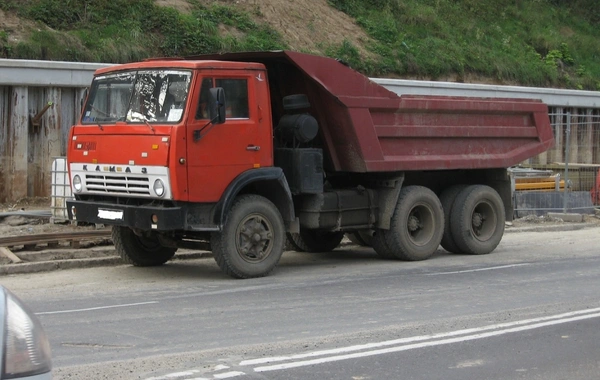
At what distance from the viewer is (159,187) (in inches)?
457

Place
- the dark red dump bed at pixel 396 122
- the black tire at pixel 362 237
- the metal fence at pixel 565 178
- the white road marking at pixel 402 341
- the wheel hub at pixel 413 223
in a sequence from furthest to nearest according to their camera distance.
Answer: the metal fence at pixel 565 178, the black tire at pixel 362 237, the wheel hub at pixel 413 223, the dark red dump bed at pixel 396 122, the white road marking at pixel 402 341

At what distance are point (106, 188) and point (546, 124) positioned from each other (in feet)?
25.3

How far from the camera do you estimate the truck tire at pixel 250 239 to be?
477 inches

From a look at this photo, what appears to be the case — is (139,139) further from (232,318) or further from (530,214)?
(530,214)

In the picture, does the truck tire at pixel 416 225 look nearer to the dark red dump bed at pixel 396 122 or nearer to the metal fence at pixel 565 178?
the dark red dump bed at pixel 396 122

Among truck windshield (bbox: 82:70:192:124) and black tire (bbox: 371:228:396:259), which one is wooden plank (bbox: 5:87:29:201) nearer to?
truck windshield (bbox: 82:70:192:124)

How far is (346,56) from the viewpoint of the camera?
26406 mm

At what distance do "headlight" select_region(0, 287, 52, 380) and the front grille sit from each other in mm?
7616

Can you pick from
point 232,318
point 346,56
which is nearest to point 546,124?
point 232,318

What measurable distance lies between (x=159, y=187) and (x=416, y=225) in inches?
185

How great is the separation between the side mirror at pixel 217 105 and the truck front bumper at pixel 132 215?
3.86 ft

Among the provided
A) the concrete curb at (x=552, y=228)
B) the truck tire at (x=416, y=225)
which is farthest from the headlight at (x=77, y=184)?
the concrete curb at (x=552, y=228)

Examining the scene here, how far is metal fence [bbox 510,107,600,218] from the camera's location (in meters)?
21.1

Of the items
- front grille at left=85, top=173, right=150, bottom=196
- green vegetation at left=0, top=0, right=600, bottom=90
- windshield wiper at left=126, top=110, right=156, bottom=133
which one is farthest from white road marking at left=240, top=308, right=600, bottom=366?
green vegetation at left=0, top=0, right=600, bottom=90
